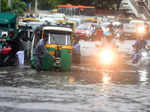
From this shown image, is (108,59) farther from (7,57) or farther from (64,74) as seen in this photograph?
(64,74)

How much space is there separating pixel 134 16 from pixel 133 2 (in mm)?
2062

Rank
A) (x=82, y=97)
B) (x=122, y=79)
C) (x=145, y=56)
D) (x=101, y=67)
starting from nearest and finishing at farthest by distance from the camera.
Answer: (x=82, y=97), (x=122, y=79), (x=101, y=67), (x=145, y=56)

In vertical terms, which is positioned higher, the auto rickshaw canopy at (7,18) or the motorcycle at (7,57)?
the auto rickshaw canopy at (7,18)

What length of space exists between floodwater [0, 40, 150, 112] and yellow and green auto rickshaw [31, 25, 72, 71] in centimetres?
45

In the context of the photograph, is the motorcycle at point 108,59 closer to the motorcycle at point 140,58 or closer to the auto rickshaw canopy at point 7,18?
the motorcycle at point 140,58

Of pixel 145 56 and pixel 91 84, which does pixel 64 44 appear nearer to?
pixel 91 84

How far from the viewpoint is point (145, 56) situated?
31.8 metres

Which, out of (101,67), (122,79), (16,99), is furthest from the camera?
(101,67)

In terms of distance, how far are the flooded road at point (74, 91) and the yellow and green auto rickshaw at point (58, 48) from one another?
18.4 inches

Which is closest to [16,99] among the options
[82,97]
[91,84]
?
[82,97]

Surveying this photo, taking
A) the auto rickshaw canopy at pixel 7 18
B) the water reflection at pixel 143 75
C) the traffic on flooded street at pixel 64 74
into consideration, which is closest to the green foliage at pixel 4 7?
the traffic on flooded street at pixel 64 74

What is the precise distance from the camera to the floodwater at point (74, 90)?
12.8 meters

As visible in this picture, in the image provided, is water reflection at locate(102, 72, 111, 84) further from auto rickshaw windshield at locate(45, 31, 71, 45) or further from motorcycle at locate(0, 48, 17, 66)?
motorcycle at locate(0, 48, 17, 66)

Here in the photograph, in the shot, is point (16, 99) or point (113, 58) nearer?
point (16, 99)
